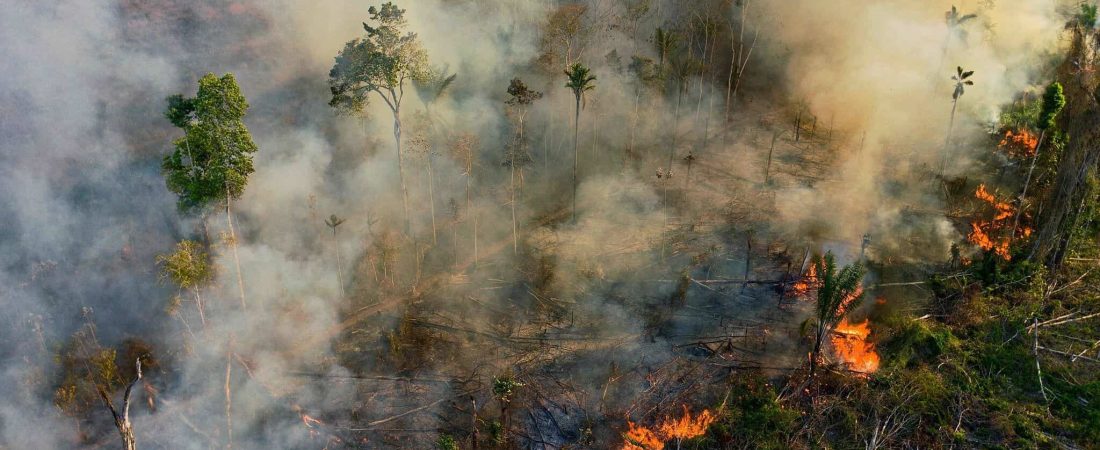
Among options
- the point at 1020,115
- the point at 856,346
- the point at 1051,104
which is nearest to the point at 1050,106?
the point at 1051,104

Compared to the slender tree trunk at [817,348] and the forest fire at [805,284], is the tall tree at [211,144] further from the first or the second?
the forest fire at [805,284]

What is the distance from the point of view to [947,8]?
35.2 m

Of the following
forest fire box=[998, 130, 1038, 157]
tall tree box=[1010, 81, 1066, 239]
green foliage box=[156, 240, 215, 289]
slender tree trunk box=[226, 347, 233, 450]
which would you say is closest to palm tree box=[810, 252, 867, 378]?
tall tree box=[1010, 81, 1066, 239]

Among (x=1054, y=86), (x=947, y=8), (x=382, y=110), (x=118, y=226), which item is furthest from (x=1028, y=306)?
(x=118, y=226)

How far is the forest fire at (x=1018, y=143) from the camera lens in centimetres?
2959

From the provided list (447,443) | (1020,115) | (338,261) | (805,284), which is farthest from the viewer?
(1020,115)

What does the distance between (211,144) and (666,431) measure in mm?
15070

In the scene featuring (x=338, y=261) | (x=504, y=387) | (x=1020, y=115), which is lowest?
(x=504, y=387)

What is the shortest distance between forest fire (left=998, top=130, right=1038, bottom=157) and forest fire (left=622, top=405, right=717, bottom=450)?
1944 centimetres

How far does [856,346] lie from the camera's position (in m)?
21.7

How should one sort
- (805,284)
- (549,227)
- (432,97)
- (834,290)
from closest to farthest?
(834,290)
(805,284)
(549,227)
(432,97)

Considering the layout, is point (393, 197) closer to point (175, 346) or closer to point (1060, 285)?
point (175, 346)

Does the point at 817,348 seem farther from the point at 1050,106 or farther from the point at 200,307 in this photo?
the point at 200,307

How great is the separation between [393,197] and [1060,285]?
2303cm
